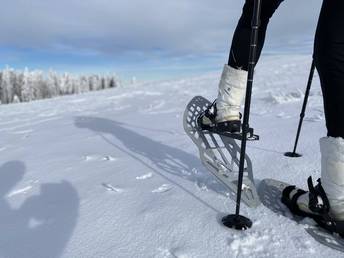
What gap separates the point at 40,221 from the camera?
2316 mm

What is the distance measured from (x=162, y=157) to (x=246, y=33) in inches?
64.0

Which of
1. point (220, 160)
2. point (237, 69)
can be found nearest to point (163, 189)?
point (220, 160)

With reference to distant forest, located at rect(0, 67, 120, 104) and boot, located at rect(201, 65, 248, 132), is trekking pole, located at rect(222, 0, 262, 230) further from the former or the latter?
distant forest, located at rect(0, 67, 120, 104)

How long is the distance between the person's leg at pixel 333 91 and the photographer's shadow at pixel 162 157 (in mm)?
854

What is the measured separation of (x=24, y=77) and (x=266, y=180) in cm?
9020

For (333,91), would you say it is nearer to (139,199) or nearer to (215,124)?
(215,124)

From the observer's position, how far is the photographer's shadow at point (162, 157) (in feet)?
9.57

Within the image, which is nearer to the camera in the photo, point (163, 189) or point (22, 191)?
point (163, 189)

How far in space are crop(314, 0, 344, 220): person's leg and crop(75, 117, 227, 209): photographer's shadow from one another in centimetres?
85

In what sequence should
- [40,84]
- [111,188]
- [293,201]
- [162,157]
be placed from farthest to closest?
[40,84] < [162,157] < [111,188] < [293,201]

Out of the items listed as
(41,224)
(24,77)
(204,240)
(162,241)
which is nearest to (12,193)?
(41,224)

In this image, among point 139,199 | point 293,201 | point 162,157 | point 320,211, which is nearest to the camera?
point 320,211

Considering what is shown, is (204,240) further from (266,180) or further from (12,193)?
(12,193)

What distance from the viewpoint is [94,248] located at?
193cm
